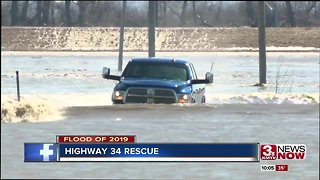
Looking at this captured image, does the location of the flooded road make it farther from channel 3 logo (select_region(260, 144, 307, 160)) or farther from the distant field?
the distant field

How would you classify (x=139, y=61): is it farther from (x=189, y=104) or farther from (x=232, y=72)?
(x=232, y=72)

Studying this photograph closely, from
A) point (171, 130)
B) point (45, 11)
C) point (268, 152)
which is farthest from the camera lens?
point (45, 11)

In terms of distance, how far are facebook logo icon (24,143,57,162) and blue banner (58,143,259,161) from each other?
0.06 metres

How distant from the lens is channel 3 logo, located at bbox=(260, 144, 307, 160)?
18.9ft

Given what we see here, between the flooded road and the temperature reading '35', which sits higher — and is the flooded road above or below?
below

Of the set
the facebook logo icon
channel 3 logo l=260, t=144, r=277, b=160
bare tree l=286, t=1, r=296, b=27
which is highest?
bare tree l=286, t=1, r=296, b=27

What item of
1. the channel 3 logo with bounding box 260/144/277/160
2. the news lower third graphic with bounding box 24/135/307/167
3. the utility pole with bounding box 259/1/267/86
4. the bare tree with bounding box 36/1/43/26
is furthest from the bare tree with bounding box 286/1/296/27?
the news lower third graphic with bounding box 24/135/307/167

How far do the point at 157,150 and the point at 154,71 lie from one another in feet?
21.2

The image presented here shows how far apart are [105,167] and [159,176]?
0.40 m

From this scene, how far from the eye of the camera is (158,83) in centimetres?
1111

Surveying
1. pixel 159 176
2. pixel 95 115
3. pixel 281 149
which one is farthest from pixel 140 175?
pixel 95 115

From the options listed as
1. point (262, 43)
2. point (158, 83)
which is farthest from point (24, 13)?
point (262, 43)

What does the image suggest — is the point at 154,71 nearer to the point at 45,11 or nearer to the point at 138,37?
the point at 45,11

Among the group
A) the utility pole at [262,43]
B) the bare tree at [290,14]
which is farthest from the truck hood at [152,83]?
the utility pole at [262,43]
